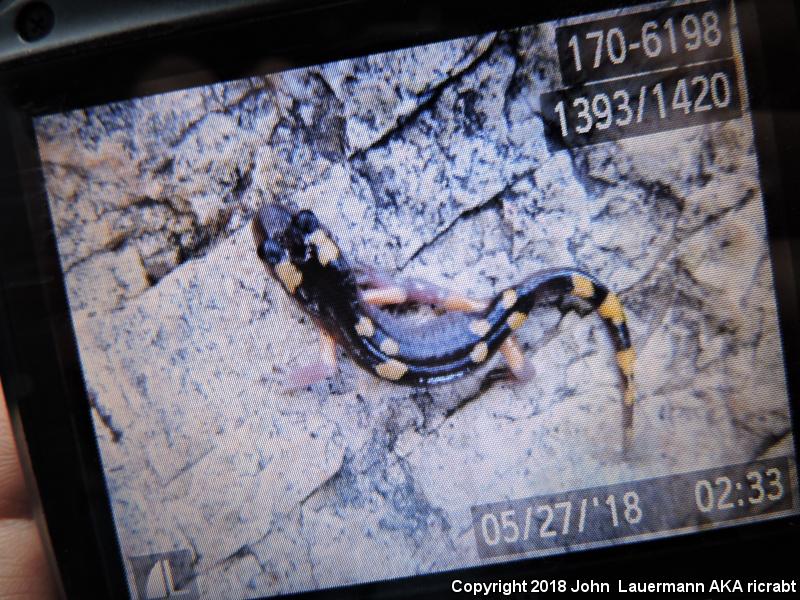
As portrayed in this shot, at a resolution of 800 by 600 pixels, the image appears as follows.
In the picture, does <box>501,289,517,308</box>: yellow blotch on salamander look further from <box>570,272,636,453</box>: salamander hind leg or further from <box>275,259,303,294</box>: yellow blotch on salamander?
<box>275,259,303,294</box>: yellow blotch on salamander

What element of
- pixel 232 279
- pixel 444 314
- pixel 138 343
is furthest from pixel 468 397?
pixel 138 343

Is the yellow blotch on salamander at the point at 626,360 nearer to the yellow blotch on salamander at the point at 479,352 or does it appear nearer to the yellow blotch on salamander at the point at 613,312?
the yellow blotch on salamander at the point at 613,312

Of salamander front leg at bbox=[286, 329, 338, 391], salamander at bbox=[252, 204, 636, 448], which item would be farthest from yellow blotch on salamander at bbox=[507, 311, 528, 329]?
salamander front leg at bbox=[286, 329, 338, 391]

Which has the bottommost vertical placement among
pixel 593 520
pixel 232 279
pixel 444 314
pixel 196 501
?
pixel 593 520

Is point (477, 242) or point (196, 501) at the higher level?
point (477, 242)

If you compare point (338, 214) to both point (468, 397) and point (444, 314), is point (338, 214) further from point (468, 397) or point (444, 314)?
point (468, 397)
